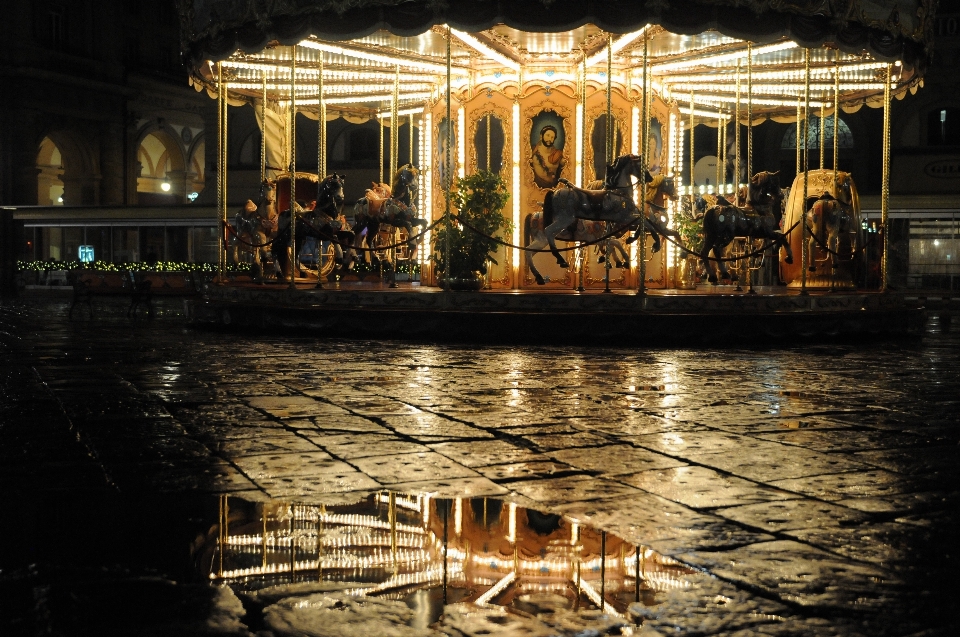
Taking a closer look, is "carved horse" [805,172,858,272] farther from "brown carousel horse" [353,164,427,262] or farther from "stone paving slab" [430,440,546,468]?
"stone paving slab" [430,440,546,468]

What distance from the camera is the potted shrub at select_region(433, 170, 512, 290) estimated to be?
16297mm

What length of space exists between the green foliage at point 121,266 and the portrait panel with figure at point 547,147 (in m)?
15.5

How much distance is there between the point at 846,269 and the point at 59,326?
42.3ft

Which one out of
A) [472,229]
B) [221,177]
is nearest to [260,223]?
[221,177]

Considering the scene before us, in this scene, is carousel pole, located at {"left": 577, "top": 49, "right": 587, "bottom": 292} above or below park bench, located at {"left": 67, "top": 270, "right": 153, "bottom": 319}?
above

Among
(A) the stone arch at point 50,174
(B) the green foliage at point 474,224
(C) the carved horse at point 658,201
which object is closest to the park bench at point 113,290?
(B) the green foliage at point 474,224

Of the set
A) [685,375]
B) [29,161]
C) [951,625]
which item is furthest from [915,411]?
[29,161]

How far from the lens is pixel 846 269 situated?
60.7ft

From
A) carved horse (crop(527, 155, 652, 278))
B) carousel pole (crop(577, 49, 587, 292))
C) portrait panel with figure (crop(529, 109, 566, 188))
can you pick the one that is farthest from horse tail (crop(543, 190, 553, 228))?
portrait panel with figure (crop(529, 109, 566, 188))

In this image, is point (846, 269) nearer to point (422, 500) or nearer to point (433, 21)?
point (433, 21)

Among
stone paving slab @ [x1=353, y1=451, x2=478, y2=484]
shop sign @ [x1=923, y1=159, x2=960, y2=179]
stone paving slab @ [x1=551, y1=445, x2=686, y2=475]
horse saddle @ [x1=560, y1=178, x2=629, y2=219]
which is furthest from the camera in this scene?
shop sign @ [x1=923, y1=159, x2=960, y2=179]

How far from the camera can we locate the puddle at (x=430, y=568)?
10.7 feet

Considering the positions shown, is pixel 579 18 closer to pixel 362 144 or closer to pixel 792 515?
pixel 792 515

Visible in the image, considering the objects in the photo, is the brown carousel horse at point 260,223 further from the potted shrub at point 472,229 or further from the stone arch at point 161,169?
the stone arch at point 161,169
